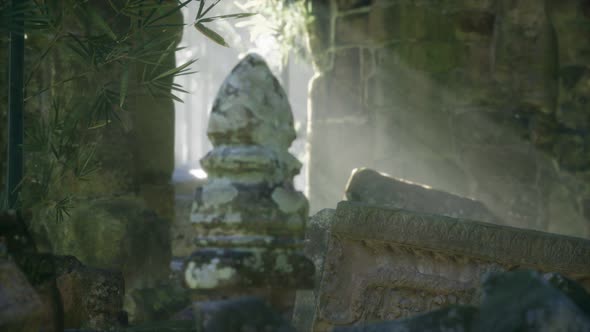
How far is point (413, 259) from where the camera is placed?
305 cm

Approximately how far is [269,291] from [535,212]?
271 centimetres

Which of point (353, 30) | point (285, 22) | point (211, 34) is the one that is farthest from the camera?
point (285, 22)

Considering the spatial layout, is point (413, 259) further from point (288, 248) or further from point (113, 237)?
point (113, 237)

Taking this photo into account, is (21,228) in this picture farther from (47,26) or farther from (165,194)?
(165,194)

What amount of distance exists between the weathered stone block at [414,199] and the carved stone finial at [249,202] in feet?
5.21

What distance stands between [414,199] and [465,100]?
1103 mm

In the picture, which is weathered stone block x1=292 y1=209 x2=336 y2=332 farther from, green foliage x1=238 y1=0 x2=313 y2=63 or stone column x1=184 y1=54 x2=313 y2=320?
green foliage x1=238 y1=0 x2=313 y2=63

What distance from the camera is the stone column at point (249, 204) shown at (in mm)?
2680

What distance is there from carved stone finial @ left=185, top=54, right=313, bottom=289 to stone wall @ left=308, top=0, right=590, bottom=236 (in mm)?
2541

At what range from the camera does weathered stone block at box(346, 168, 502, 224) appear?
14.3 feet

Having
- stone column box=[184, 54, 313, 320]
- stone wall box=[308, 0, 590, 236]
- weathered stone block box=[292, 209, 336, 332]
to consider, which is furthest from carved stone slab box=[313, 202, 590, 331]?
stone wall box=[308, 0, 590, 236]

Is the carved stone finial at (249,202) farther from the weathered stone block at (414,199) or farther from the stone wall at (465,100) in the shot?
the stone wall at (465,100)

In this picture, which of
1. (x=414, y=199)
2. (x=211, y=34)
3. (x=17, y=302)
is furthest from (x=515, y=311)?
(x=414, y=199)

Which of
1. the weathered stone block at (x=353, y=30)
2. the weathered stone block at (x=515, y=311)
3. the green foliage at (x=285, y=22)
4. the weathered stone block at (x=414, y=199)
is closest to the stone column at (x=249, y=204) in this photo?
the weathered stone block at (x=515, y=311)
